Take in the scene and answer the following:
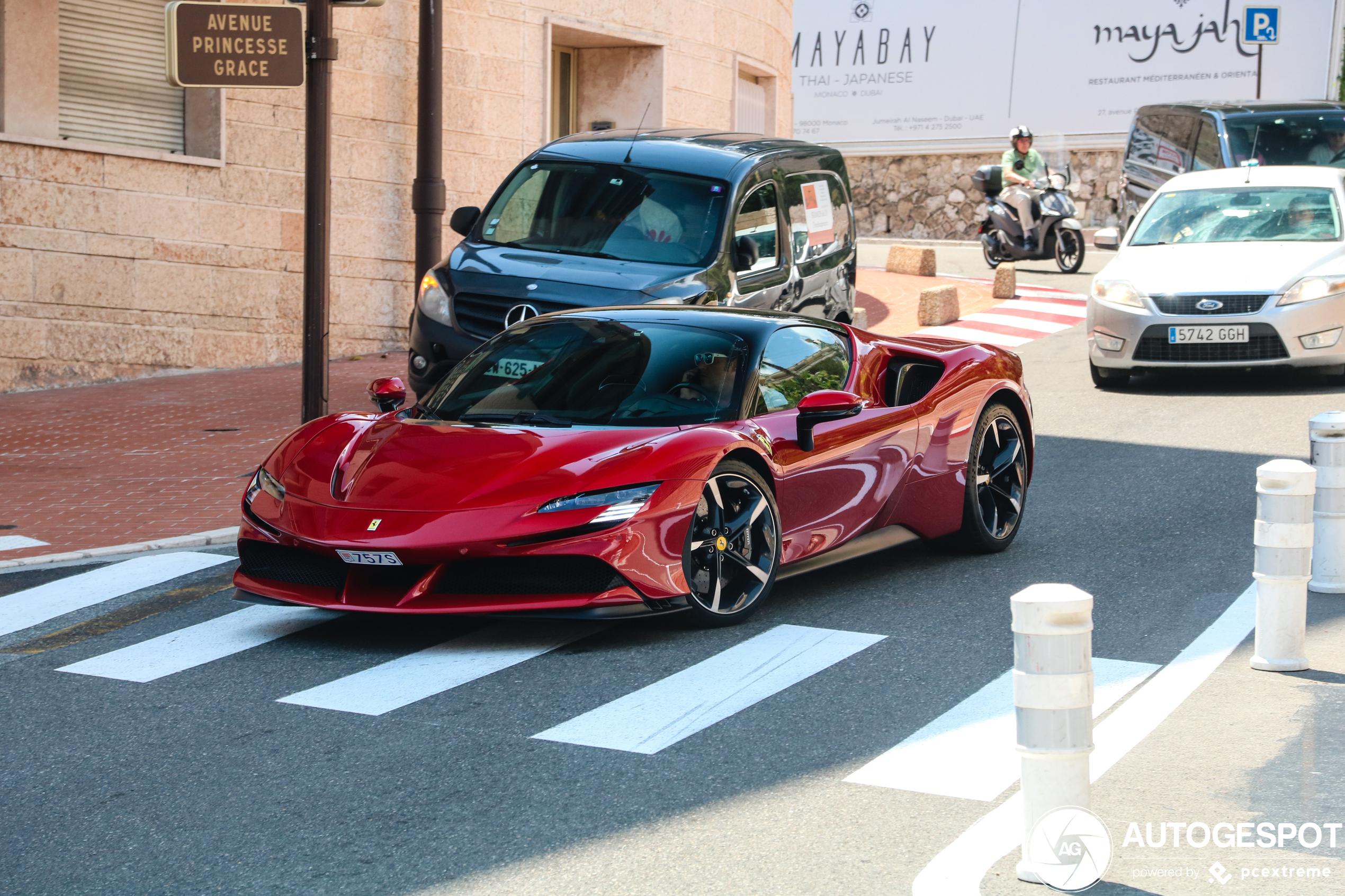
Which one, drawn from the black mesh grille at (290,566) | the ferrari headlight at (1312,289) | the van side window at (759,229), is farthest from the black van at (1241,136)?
the black mesh grille at (290,566)

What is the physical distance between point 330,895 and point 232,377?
1187cm

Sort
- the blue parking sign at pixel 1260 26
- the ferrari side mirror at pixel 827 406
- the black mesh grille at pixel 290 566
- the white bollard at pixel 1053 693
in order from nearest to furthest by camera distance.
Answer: the white bollard at pixel 1053 693
the black mesh grille at pixel 290 566
the ferrari side mirror at pixel 827 406
the blue parking sign at pixel 1260 26

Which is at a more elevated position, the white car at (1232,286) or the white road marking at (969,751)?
the white car at (1232,286)

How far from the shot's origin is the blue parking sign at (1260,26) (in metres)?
27.3

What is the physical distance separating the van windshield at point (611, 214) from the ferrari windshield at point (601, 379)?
4.04m

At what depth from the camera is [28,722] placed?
5.25m

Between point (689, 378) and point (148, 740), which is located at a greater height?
point (689, 378)

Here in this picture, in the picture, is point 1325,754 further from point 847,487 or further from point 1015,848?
point 847,487

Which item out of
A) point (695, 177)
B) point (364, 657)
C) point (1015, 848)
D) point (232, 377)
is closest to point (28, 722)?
point (364, 657)

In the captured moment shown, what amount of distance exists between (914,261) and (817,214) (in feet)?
Result: 32.9

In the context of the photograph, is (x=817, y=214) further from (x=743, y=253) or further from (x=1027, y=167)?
(x=1027, y=167)

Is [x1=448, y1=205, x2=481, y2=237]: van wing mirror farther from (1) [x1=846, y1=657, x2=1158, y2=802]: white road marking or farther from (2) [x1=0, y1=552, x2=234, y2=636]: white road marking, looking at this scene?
(1) [x1=846, y1=657, x2=1158, y2=802]: white road marking

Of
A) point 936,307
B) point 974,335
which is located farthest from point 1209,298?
point 936,307

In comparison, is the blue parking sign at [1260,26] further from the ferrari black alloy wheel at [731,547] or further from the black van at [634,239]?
the ferrari black alloy wheel at [731,547]
